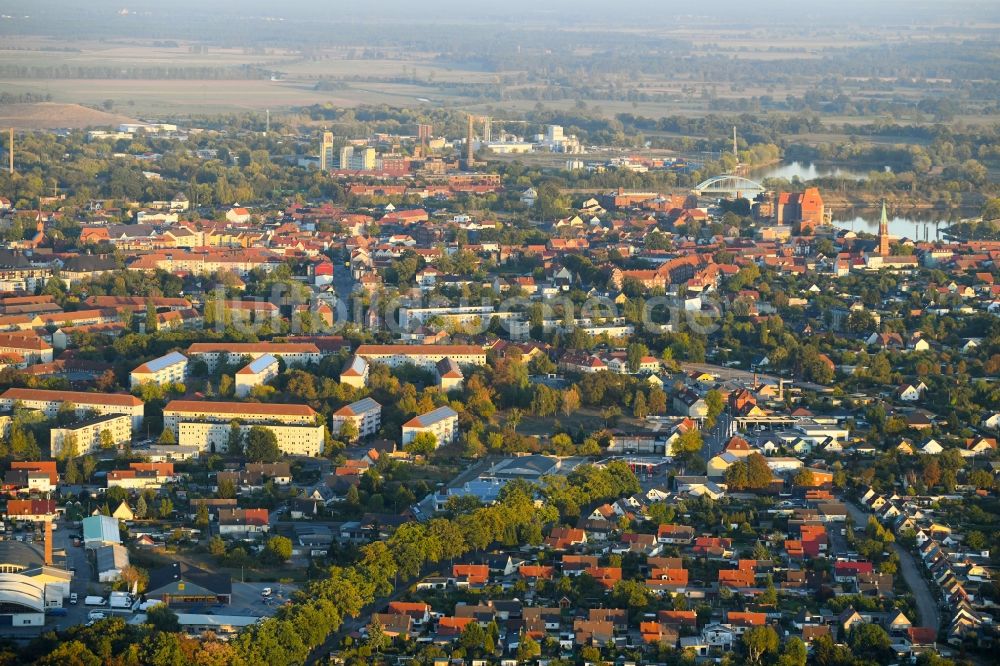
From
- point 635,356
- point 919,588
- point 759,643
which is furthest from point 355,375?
point 759,643

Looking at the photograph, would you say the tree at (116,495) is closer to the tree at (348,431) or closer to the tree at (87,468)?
the tree at (87,468)

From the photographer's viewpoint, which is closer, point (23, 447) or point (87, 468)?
point (87, 468)

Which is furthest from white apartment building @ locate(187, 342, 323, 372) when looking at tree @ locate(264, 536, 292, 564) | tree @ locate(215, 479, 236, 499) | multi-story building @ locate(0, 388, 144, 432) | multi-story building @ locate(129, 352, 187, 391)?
tree @ locate(264, 536, 292, 564)

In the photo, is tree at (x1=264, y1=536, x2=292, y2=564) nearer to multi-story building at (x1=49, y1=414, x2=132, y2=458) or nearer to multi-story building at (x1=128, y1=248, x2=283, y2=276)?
multi-story building at (x1=49, y1=414, x2=132, y2=458)

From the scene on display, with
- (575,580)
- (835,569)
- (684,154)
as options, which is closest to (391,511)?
(575,580)

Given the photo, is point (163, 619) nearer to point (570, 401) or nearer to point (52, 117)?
point (570, 401)
